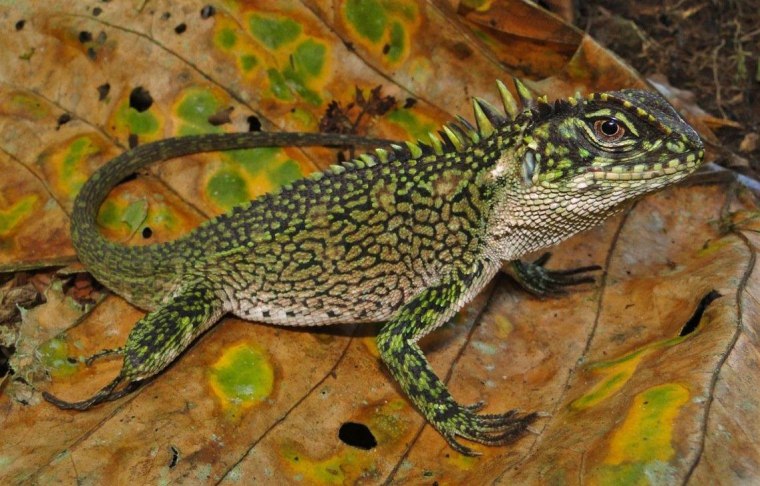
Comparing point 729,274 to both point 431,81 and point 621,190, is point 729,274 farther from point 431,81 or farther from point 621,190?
point 431,81

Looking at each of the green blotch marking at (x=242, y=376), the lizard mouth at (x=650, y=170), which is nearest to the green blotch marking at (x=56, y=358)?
the green blotch marking at (x=242, y=376)

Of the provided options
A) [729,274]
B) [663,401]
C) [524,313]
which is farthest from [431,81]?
[663,401]

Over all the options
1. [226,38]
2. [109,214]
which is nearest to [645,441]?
[109,214]

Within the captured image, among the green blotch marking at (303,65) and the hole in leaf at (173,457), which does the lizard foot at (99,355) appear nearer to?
the hole in leaf at (173,457)

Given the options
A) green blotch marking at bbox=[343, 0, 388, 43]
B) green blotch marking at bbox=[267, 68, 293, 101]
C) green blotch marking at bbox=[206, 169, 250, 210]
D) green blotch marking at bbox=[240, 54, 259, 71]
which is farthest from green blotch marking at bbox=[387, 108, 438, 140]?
green blotch marking at bbox=[206, 169, 250, 210]

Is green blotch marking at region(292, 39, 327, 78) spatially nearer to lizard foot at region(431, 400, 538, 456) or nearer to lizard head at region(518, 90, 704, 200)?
lizard head at region(518, 90, 704, 200)

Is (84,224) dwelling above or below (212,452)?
above
